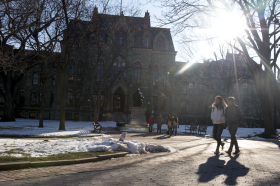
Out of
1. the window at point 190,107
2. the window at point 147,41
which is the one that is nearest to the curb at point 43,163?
the window at point 147,41

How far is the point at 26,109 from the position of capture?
47.1 meters

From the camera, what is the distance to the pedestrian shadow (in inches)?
209

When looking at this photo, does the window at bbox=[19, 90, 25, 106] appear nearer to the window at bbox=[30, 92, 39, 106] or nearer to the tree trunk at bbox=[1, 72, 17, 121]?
the window at bbox=[30, 92, 39, 106]

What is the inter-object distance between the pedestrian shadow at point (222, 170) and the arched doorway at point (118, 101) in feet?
125


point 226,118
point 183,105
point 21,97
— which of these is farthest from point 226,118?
point 21,97

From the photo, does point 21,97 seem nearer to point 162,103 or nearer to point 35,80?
point 35,80

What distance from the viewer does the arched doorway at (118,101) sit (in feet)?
148

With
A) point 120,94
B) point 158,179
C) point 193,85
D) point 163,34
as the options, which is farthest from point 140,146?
point 193,85

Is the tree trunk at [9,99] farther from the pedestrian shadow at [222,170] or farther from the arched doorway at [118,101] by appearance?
the pedestrian shadow at [222,170]

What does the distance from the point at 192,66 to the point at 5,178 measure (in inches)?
2028

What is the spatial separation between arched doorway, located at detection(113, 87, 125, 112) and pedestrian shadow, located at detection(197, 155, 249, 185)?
38.0 meters

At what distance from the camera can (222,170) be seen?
6203 mm

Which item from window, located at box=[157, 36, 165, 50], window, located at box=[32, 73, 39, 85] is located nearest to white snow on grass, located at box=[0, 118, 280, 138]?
window, located at box=[32, 73, 39, 85]

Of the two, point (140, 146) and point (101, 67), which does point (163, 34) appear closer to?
point (101, 67)
